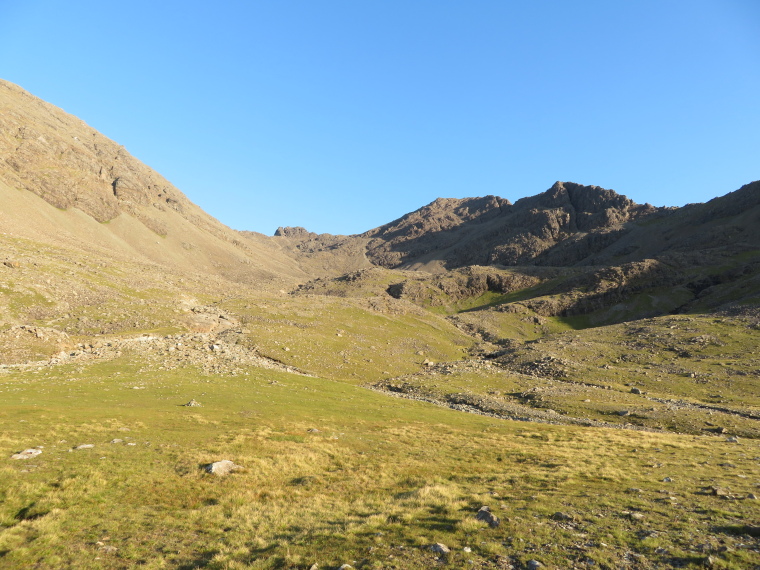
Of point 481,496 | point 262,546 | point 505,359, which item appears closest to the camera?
point 262,546

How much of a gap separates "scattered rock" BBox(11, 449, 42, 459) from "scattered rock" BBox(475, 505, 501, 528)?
1077 inches

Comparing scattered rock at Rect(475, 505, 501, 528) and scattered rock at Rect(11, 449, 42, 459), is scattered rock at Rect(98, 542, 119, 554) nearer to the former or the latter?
scattered rock at Rect(11, 449, 42, 459)

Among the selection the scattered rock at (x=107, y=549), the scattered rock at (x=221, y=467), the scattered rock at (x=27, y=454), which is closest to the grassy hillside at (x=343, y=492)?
the scattered rock at (x=107, y=549)

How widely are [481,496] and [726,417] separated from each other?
162ft

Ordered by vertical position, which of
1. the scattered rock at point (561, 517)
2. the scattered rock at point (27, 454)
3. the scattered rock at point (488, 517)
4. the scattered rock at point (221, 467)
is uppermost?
the scattered rock at point (561, 517)

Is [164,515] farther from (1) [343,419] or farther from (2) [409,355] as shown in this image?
(2) [409,355]

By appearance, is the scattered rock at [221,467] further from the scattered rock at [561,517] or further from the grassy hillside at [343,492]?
the scattered rock at [561,517]

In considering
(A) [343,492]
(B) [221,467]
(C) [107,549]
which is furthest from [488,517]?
(B) [221,467]

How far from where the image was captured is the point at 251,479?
75.4 feet

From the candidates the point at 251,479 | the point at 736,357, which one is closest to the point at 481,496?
the point at 251,479

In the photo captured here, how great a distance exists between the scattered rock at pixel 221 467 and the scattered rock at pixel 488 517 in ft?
53.9

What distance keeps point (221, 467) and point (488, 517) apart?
1740 centimetres

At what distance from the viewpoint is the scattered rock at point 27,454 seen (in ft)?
73.2

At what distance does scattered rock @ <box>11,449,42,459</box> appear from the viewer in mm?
22297
